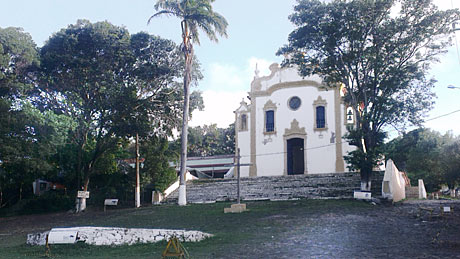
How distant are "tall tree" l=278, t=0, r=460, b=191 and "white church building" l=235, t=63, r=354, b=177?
9.72m

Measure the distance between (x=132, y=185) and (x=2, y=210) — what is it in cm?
705

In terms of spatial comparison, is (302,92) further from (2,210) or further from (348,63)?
(2,210)

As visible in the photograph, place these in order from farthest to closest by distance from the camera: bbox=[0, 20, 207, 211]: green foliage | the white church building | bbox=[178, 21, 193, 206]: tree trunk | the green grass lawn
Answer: the white church building < bbox=[178, 21, 193, 206]: tree trunk < bbox=[0, 20, 207, 211]: green foliage < the green grass lawn

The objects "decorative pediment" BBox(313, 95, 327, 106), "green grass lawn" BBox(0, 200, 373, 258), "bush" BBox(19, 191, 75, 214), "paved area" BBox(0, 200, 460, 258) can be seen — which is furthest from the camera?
"decorative pediment" BBox(313, 95, 327, 106)

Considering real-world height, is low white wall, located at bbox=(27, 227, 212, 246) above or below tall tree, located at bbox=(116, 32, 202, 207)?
below

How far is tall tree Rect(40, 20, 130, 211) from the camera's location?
22969 mm

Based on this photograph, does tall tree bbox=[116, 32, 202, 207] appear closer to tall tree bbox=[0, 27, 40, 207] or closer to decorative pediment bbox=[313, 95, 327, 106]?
tall tree bbox=[0, 27, 40, 207]

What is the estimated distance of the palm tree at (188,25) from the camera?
2339 centimetres

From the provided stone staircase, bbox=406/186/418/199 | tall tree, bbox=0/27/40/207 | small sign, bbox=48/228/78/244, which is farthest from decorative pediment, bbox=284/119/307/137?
small sign, bbox=48/228/78/244

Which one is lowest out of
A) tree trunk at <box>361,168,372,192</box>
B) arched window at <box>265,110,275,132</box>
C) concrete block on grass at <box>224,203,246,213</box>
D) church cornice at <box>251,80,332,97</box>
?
concrete block on grass at <box>224,203,246,213</box>

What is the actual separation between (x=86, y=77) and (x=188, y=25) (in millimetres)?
5667

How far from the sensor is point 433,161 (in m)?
32.0

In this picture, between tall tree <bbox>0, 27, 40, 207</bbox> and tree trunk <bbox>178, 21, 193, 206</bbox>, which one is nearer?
tall tree <bbox>0, 27, 40, 207</bbox>

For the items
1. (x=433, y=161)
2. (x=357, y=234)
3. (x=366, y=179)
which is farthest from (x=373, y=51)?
(x=433, y=161)
